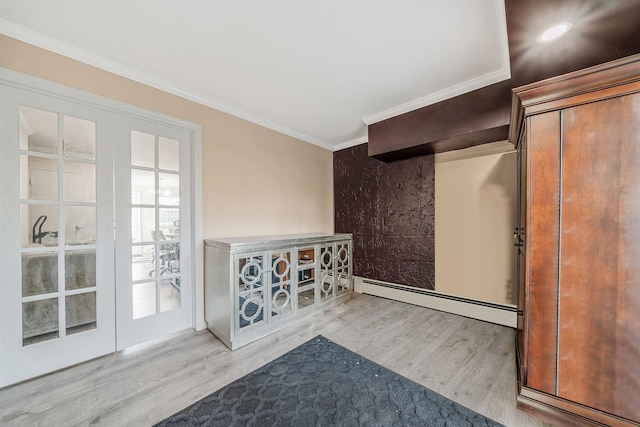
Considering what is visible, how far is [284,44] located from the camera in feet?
5.72

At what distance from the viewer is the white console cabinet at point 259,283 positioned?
212 centimetres

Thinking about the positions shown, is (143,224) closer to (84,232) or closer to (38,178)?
(84,232)

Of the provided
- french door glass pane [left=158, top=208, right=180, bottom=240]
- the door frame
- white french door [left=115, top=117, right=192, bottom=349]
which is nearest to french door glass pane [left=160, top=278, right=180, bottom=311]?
white french door [left=115, top=117, right=192, bottom=349]

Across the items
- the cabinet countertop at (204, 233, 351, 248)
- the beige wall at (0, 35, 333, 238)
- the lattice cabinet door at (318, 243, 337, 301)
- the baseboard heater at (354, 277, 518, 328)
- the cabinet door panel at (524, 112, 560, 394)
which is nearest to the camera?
the cabinet door panel at (524, 112, 560, 394)

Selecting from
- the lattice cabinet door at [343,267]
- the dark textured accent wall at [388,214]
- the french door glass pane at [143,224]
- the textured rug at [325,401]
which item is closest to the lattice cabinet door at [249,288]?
the textured rug at [325,401]

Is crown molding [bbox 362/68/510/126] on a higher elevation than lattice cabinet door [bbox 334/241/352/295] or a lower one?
higher

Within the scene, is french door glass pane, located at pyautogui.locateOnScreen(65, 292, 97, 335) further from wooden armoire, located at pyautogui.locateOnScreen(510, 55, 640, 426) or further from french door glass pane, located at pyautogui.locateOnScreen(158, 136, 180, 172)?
wooden armoire, located at pyautogui.locateOnScreen(510, 55, 640, 426)

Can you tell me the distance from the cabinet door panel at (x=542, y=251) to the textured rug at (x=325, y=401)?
1.52 feet

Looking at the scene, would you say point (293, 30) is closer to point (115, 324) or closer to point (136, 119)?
point (136, 119)

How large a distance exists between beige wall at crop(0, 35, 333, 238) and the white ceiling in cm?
11

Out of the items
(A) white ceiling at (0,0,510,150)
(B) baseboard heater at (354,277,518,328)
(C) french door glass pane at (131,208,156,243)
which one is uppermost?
(A) white ceiling at (0,0,510,150)

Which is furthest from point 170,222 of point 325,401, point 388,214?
point 388,214

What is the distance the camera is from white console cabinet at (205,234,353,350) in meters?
2.12

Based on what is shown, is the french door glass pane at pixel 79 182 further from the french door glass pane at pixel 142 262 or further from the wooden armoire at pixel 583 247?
the wooden armoire at pixel 583 247
